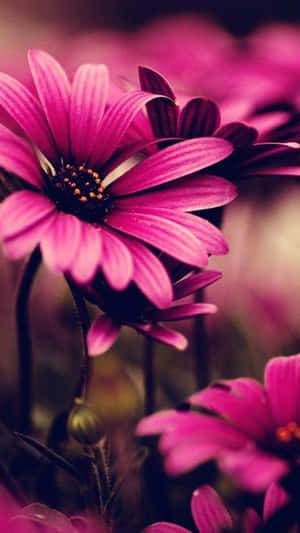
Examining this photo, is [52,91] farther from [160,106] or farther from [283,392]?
[283,392]

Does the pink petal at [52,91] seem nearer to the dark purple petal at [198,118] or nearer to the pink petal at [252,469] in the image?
the dark purple petal at [198,118]

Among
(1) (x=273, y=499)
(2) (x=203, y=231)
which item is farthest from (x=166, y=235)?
(1) (x=273, y=499)

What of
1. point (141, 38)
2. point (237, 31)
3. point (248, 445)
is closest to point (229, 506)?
point (248, 445)

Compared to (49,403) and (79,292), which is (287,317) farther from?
(79,292)

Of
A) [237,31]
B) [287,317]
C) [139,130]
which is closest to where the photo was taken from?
[139,130]

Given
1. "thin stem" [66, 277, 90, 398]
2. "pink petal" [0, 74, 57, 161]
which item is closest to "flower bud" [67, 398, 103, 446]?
"thin stem" [66, 277, 90, 398]

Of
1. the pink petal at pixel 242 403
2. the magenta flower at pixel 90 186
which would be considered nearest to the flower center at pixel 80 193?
the magenta flower at pixel 90 186
